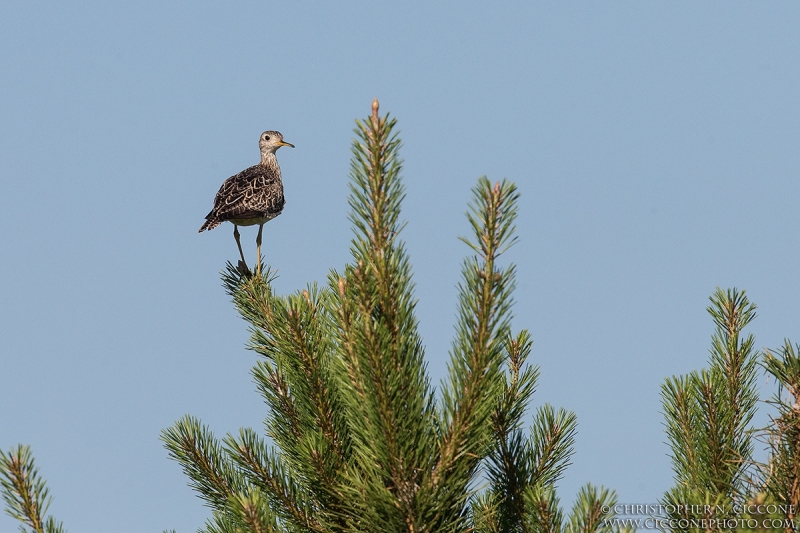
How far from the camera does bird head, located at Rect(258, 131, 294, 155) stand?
1603 cm

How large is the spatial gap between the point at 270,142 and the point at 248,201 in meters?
3.89

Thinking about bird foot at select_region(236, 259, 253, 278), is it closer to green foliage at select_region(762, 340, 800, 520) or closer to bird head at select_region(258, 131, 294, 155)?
green foliage at select_region(762, 340, 800, 520)

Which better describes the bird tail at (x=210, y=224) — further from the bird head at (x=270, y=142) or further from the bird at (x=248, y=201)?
the bird head at (x=270, y=142)

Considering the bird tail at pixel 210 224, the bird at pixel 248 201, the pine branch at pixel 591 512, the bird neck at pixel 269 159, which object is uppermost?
the bird neck at pixel 269 159

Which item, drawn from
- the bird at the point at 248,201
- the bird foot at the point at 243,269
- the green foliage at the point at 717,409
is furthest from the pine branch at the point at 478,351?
the bird at the point at 248,201

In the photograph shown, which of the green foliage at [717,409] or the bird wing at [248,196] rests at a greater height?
the bird wing at [248,196]

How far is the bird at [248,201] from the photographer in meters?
12.2

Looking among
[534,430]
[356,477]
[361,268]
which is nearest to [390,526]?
[356,477]

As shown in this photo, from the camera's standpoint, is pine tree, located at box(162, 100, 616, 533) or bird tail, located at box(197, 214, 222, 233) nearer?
pine tree, located at box(162, 100, 616, 533)

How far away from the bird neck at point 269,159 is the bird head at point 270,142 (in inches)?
1.4

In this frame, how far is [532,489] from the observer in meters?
4.40

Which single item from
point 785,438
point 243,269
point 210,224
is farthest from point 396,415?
point 210,224

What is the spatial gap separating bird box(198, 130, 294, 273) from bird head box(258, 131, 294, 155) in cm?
169

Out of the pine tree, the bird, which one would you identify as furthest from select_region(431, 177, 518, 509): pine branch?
the bird
